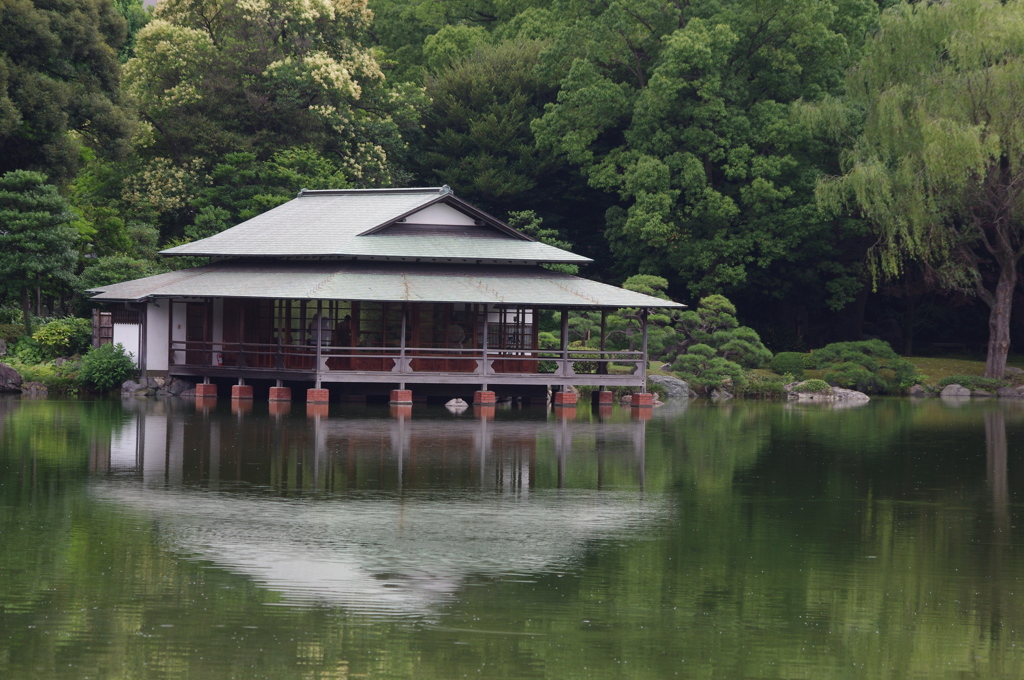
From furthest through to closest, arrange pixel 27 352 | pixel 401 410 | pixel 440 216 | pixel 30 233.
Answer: pixel 30 233
pixel 440 216
pixel 27 352
pixel 401 410

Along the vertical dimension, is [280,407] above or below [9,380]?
below

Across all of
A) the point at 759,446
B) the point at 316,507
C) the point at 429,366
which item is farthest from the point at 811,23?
the point at 316,507

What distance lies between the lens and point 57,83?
40.8m

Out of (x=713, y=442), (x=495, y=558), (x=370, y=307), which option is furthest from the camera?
(x=370, y=307)

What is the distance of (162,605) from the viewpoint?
11570 millimetres

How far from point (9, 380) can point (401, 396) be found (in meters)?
10.9

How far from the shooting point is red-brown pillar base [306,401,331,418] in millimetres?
30277

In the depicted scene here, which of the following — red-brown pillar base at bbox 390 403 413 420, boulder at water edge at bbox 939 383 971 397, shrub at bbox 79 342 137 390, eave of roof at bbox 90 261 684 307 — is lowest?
red-brown pillar base at bbox 390 403 413 420

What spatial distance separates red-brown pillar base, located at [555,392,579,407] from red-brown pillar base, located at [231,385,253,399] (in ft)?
26.7

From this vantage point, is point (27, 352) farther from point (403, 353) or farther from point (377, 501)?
point (377, 501)

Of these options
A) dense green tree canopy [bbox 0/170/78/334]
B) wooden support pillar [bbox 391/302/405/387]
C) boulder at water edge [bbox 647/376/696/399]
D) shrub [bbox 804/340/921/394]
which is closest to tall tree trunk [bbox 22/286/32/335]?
dense green tree canopy [bbox 0/170/78/334]

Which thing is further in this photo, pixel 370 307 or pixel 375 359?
pixel 370 307

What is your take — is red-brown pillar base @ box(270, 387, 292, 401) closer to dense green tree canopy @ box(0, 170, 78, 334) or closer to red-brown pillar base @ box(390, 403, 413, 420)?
red-brown pillar base @ box(390, 403, 413, 420)

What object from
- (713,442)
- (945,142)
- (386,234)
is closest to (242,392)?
(386,234)
